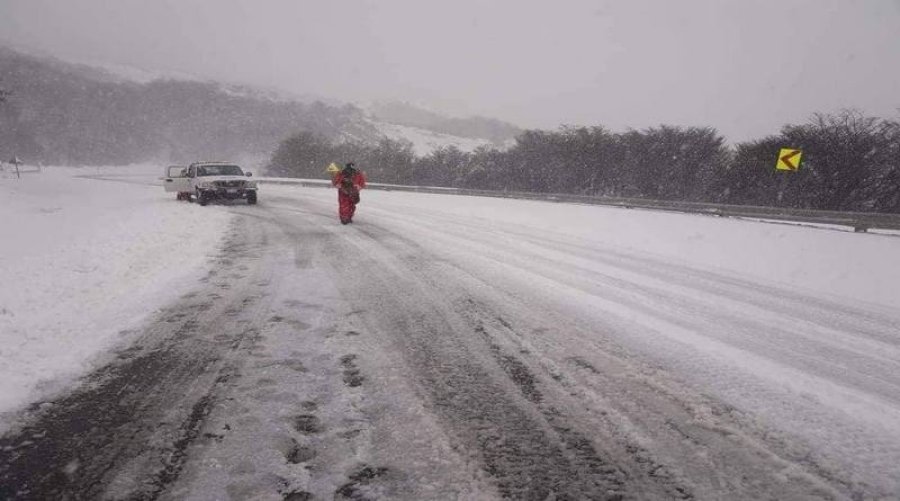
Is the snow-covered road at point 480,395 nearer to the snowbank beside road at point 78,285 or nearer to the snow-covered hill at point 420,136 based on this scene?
the snowbank beside road at point 78,285

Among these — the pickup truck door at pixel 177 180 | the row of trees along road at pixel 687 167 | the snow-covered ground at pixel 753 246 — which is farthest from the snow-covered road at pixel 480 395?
the row of trees along road at pixel 687 167

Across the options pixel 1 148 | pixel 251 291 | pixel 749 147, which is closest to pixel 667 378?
pixel 251 291

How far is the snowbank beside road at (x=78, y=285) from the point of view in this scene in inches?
129

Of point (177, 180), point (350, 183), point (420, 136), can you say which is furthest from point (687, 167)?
point (420, 136)

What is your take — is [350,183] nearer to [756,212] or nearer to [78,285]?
[78,285]

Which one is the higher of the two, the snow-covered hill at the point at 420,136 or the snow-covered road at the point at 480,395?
the snow-covered hill at the point at 420,136

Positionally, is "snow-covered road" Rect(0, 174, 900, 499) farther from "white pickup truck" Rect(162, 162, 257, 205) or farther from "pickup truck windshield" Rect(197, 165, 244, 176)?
"pickup truck windshield" Rect(197, 165, 244, 176)

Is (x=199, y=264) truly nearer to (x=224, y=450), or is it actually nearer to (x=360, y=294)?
(x=360, y=294)

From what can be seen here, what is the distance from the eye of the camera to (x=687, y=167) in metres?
24.8

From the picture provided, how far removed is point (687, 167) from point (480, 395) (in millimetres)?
26035

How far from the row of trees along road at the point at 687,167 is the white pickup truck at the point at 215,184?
787 inches

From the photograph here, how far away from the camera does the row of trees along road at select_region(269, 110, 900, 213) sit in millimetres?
18828

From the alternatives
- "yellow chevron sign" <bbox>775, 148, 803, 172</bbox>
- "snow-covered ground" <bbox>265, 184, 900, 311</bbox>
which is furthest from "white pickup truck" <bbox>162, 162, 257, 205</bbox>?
"yellow chevron sign" <bbox>775, 148, 803, 172</bbox>

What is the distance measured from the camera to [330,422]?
99.1 inches
